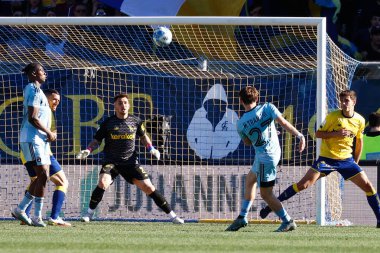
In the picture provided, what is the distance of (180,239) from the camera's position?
10.8m

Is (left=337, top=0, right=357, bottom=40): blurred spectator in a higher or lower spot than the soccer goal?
higher

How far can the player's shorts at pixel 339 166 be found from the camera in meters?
13.3

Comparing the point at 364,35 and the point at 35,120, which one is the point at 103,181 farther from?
the point at 364,35

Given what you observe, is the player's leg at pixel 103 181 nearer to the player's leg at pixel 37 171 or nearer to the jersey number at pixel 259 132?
the player's leg at pixel 37 171

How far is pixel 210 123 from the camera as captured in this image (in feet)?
51.6

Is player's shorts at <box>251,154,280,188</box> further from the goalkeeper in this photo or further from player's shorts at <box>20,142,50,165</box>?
player's shorts at <box>20,142,50,165</box>

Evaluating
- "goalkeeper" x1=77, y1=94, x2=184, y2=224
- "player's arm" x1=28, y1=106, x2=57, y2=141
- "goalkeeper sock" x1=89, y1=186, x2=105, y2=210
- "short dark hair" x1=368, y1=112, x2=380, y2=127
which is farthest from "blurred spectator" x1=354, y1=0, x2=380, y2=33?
"player's arm" x1=28, y1=106, x2=57, y2=141

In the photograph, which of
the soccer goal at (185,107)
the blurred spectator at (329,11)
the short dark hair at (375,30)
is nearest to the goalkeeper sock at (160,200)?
the soccer goal at (185,107)

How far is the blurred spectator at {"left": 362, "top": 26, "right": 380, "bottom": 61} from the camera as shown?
18.8 metres

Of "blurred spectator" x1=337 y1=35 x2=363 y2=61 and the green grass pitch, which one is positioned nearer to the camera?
the green grass pitch

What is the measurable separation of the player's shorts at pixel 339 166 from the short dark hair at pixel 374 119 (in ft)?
7.10

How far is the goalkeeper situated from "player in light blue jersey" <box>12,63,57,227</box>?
1267 mm

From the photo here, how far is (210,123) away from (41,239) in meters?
5.66

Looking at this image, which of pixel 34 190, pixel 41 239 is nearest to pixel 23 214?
pixel 34 190
